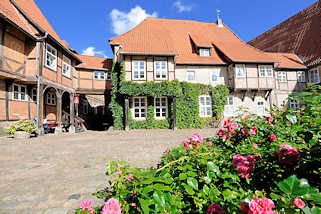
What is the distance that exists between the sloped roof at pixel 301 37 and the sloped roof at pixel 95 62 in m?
20.5

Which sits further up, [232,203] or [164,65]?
[164,65]

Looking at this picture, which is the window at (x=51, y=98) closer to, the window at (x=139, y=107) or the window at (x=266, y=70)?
the window at (x=139, y=107)

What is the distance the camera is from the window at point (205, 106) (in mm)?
13453

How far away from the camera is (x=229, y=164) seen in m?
1.41

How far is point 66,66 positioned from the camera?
1266 centimetres

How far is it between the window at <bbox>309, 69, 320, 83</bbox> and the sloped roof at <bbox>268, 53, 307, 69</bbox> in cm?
91

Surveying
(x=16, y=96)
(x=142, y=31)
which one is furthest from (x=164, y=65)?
(x=16, y=96)

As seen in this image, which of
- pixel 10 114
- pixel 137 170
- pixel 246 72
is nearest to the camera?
pixel 137 170

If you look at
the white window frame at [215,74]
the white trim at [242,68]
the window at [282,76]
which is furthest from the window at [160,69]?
the window at [282,76]

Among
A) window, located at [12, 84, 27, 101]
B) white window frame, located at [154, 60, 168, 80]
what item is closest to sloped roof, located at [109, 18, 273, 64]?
white window frame, located at [154, 60, 168, 80]

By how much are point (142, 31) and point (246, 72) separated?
34.0 ft

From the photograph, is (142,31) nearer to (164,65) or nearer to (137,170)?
(164,65)

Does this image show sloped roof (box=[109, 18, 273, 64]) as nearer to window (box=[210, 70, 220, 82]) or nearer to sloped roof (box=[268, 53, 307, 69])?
window (box=[210, 70, 220, 82])

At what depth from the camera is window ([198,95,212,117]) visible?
44.1 ft
